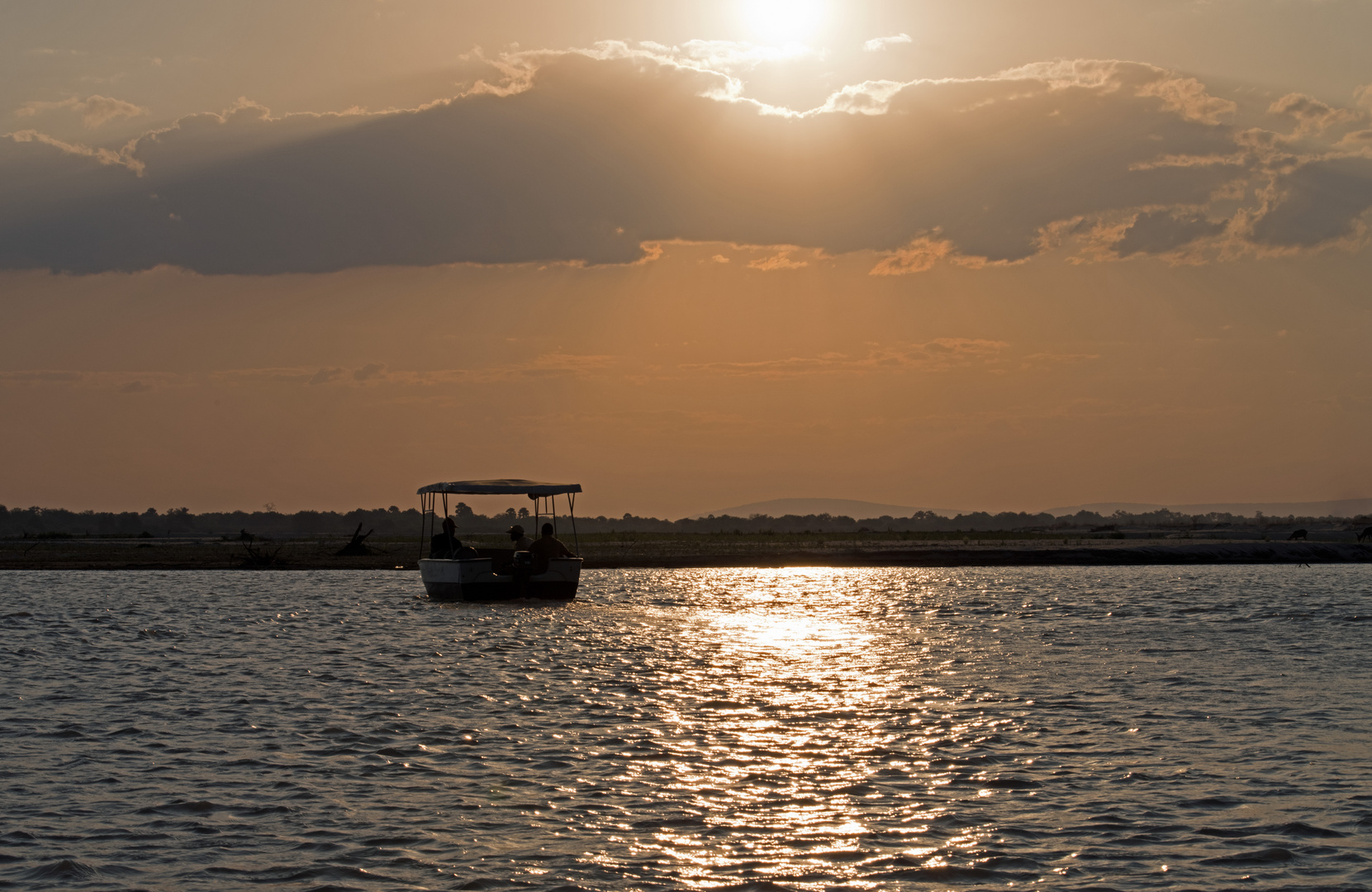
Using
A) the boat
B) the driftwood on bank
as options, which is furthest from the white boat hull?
the driftwood on bank

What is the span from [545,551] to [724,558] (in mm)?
42179

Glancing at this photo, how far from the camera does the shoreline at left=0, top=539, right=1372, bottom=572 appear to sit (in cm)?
7769

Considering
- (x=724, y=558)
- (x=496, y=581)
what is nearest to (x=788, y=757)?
(x=496, y=581)

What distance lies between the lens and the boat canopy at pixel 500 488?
4644cm

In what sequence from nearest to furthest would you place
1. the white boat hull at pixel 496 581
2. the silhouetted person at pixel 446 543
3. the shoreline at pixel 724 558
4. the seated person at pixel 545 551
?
the white boat hull at pixel 496 581 < the seated person at pixel 545 551 < the silhouetted person at pixel 446 543 < the shoreline at pixel 724 558

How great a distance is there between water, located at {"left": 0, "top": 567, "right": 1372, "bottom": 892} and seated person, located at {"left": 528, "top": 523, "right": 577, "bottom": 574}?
8521 millimetres

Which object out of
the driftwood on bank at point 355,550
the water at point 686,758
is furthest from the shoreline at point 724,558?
the water at point 686,758

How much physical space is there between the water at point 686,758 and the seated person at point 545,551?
28.0 ft

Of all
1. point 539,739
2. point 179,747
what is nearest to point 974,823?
point 539,739

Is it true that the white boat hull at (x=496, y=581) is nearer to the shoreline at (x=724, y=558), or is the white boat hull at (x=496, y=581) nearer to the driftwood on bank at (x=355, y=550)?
the shoreline at (x=724, y=558)

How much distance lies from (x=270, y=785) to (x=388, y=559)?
68.8 metres

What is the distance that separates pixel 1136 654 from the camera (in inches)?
1112

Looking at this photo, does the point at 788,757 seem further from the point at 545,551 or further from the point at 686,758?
the point at 545,551

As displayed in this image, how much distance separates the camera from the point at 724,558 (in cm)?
8556
